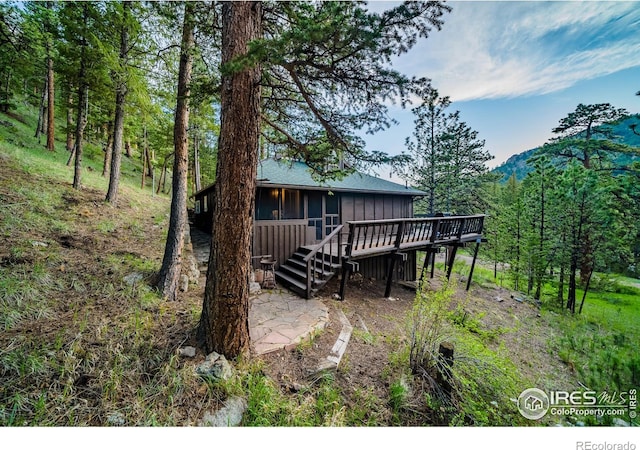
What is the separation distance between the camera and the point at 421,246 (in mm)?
7215

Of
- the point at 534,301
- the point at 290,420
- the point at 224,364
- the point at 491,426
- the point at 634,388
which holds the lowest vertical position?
the point at 534,301

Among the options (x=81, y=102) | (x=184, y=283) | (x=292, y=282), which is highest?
(x=81, y=102)

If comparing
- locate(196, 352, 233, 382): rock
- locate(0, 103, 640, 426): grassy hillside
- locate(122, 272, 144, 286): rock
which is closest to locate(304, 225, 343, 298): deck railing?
locate(0, 103, 640, 426): grassy hillside

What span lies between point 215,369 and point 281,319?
5.72 feet

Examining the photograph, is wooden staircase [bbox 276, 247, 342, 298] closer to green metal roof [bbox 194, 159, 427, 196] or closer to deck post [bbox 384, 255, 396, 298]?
deck post [bbox 384, 255, 396, 298]

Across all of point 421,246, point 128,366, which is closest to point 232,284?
point 128,366

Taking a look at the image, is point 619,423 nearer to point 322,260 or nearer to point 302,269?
point 322,260

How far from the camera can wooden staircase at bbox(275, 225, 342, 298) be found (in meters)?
5.15

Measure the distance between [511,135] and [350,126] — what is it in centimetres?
289

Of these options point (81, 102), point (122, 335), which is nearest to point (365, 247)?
point (122, 335)

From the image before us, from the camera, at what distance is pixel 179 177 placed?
12.7ft

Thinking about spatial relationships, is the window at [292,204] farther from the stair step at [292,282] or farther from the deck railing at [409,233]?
the deck railing at [409,233]

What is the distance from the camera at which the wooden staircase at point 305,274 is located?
5.20m

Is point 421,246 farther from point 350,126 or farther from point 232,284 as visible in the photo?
point 232,284
